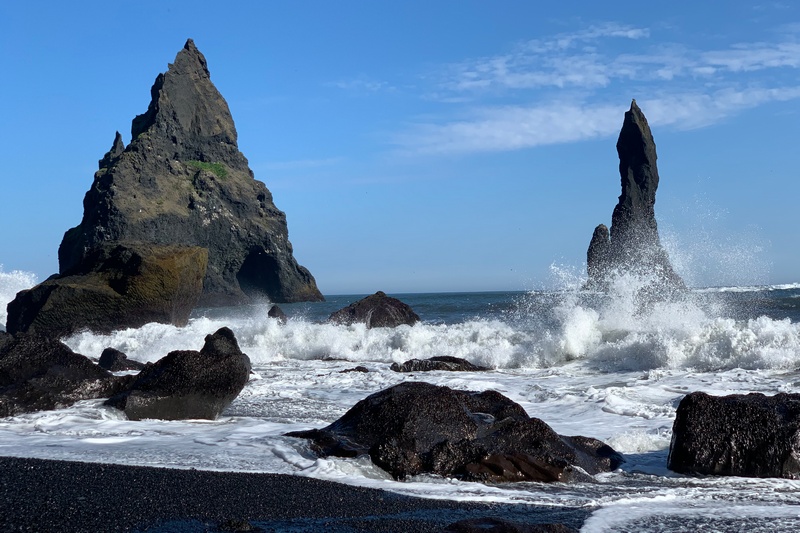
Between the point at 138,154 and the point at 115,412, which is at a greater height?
the point at 138,154

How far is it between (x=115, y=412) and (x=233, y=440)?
1617 mm

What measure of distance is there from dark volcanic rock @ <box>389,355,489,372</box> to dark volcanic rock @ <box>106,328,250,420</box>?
543cm

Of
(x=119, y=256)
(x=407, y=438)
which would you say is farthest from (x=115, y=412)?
(x=119, y=256)

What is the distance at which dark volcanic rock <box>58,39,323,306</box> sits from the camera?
56.3m

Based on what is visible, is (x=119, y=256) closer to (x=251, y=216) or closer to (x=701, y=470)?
(x=701, y=470)

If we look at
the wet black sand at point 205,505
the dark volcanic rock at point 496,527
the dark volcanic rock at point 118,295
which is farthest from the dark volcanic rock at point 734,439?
the dark volcanic rock at point 118,295

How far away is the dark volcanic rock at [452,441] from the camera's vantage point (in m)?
5.18

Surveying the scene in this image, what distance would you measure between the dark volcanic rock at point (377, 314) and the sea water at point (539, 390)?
3.96 ft

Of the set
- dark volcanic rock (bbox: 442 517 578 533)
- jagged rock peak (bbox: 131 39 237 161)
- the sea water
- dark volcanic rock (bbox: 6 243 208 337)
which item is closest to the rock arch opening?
jagged rock peak (bbox: 131 39 237 161)

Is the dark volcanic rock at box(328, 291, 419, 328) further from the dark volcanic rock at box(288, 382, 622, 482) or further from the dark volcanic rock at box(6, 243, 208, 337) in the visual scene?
the dark volcanic rock at box(288, 382, 622, 482)

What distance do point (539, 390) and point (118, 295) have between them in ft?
43.3

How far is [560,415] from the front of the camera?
815cm

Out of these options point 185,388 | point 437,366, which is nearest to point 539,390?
point 437,366

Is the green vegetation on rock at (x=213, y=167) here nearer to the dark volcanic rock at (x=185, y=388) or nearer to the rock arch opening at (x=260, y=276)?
the rock arch opening at (x=260, y=276)
